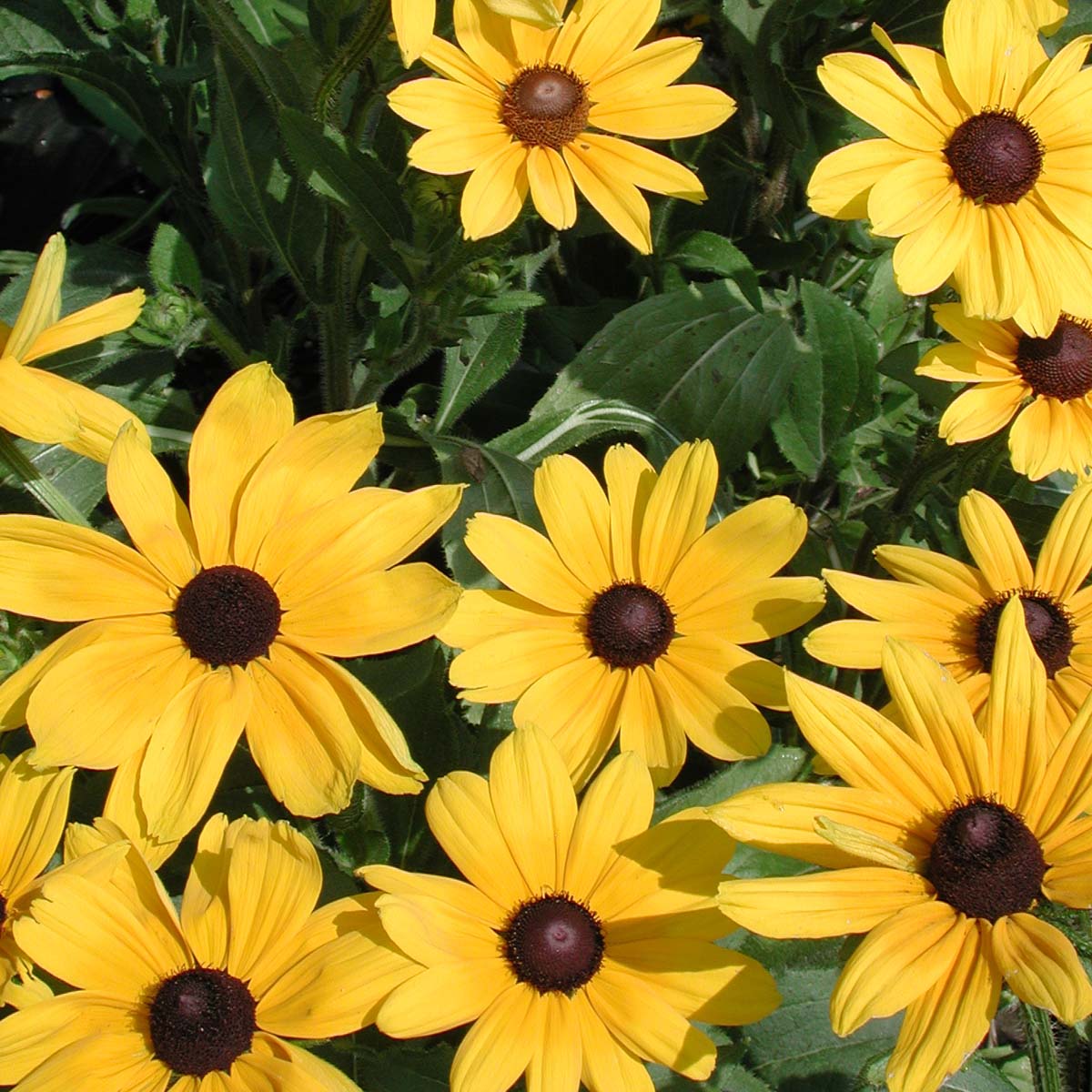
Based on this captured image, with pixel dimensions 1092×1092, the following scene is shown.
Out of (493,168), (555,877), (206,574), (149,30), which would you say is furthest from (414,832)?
(149,30)

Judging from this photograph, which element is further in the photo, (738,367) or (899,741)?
(738,367)

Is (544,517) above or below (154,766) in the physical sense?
above

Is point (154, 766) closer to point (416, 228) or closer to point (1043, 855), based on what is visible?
point (416, 228)

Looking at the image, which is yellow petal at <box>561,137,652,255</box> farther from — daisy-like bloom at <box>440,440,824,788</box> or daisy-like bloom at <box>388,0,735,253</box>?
daisy-like bloom at <box>440,440,824,788</box>

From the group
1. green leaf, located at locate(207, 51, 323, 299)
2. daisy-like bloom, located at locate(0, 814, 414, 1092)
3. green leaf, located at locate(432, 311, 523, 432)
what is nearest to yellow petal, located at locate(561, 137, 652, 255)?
green leaf, located at locate(432, 311, 523, 432)

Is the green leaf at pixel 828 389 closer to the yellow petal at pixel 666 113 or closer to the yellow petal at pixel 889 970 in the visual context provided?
the yellow petal at pixel 666 113

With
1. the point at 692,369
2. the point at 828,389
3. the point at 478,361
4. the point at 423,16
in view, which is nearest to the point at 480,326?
the point at 478,361

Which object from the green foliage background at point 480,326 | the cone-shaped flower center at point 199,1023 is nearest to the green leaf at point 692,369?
the green foliage background at point 480,326
